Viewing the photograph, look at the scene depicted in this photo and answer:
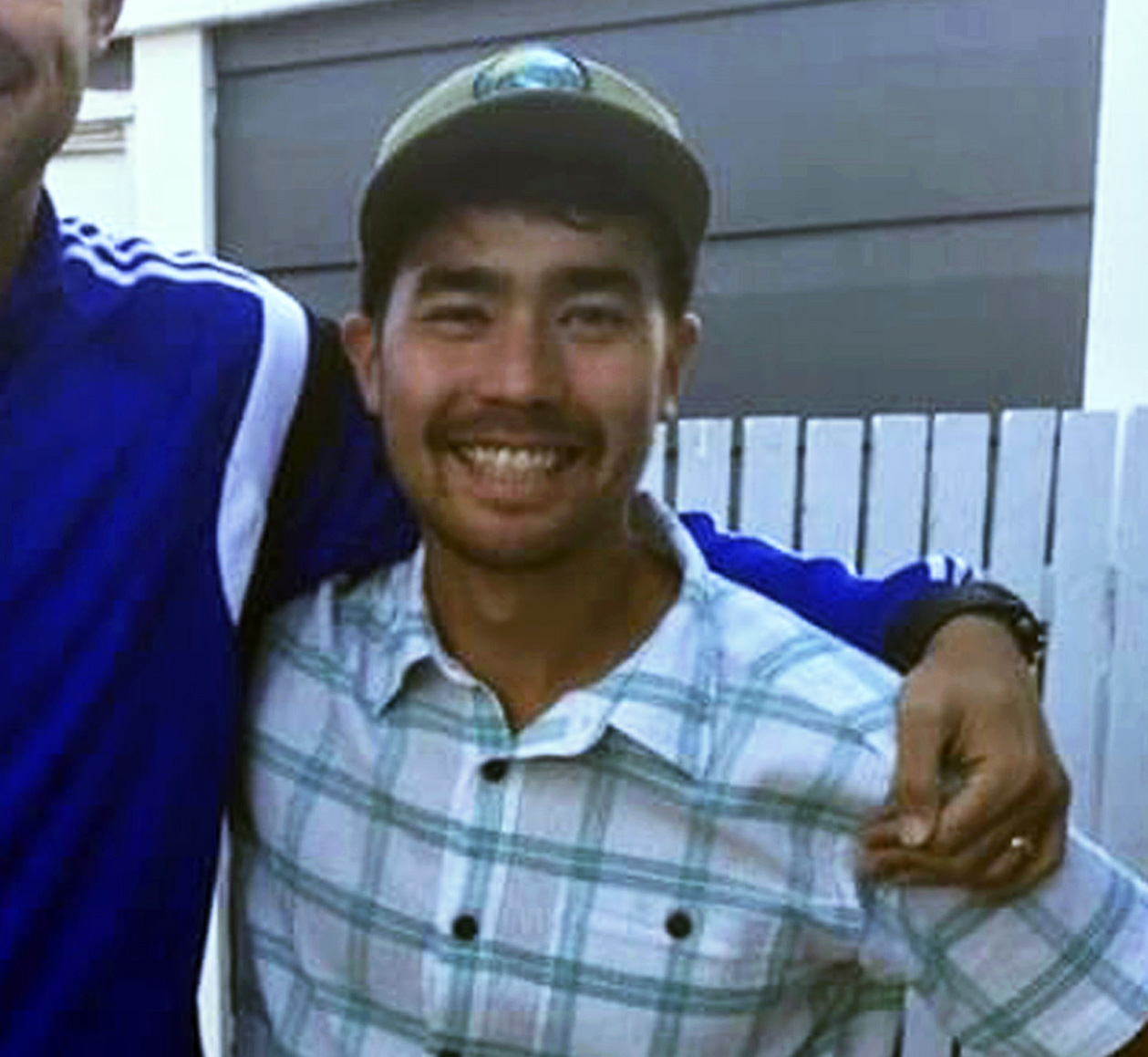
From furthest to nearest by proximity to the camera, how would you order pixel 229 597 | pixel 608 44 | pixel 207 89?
pixel 207 89
pixel 608 44
pixel 229 597

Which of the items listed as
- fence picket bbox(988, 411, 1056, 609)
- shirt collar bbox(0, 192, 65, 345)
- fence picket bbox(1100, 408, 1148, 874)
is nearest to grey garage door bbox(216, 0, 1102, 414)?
fence picket bbox(988, 411, 1056, 609)

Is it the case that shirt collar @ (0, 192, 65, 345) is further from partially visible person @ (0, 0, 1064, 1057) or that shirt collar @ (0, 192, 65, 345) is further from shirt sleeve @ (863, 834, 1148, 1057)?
shirt sleeve @ (863, 834, 1148, 1057)

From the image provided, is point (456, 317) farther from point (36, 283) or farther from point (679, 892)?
point (679, 892)

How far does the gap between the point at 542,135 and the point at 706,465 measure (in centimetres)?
228

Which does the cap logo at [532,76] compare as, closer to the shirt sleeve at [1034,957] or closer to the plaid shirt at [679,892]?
the plaid shirt at [679,892]

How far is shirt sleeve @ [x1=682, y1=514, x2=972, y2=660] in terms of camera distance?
1682 mm

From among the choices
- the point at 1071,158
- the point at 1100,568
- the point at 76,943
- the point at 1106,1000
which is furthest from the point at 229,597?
the point at 1071,158

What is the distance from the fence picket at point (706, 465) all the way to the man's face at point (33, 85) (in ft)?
7.51

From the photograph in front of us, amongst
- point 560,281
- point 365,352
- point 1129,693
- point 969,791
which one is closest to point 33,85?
point 365,352

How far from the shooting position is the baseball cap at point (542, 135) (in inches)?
61.5

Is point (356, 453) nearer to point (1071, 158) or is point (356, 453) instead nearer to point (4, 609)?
point (4, 609)

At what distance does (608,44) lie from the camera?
4004mm

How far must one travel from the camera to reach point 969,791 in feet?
4.91

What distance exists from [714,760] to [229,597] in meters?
0.44
